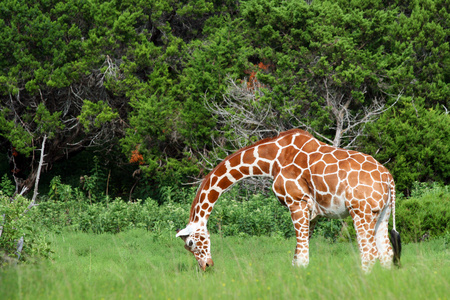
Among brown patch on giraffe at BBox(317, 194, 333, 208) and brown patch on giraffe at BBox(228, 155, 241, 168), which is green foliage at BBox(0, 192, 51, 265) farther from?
brown patch on giraffe at BBox(317, 194, 333, 208)

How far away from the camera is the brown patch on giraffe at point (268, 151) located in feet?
27.3

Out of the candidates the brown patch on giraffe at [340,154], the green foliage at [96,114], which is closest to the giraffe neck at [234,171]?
the brown patch on giraffe at [340,154]

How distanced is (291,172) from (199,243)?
5.58ft

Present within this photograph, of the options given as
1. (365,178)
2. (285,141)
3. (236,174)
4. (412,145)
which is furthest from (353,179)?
(412,145)

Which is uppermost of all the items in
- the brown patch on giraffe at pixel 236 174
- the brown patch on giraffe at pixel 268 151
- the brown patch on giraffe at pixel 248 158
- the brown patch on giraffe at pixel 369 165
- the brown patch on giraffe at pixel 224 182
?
the brown patch on giraffe at pixel 369 165

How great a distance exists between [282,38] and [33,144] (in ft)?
26.6

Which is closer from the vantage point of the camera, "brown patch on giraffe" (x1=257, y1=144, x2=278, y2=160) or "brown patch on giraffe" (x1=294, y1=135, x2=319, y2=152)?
"brown patch on giraffe" (x1=294, y1=135, x2=319, y2=152)

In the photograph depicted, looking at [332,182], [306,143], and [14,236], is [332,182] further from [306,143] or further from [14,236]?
[14,236]

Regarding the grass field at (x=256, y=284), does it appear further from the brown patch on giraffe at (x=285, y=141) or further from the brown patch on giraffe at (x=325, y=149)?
the brown patch on giraffe at (x=285, y=141)

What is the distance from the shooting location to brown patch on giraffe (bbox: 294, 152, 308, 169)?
26.2 feet

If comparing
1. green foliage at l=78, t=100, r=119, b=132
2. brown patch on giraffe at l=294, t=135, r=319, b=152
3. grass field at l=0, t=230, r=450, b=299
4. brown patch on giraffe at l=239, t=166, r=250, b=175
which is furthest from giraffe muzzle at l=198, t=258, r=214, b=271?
green foliage at l=78, t=100, r=119, b=132

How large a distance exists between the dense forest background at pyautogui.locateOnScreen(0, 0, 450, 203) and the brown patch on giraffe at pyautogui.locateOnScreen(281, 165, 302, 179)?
624cm

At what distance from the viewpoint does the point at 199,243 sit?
27.4ft

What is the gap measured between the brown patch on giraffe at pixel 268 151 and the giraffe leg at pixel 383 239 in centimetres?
173
